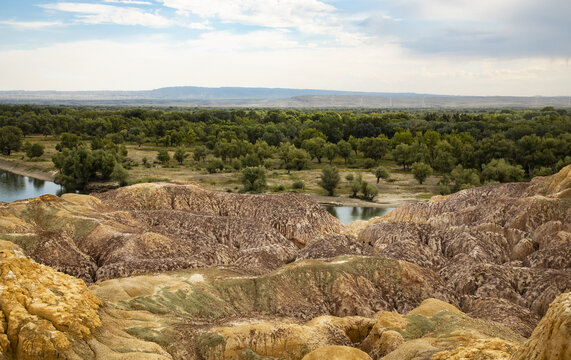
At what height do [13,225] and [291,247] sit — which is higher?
[13,225]

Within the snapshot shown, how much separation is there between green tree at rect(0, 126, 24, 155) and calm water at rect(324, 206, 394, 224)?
7965cm

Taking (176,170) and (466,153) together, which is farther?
(176,170)

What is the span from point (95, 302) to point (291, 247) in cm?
1913

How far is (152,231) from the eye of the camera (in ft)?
106

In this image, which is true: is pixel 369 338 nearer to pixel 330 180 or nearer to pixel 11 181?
pixel 330 180

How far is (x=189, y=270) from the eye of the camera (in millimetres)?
24953

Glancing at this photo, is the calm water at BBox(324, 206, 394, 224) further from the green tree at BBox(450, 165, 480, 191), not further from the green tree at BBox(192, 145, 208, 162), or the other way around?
the green tree at BBox(192, 145, 208, 162)

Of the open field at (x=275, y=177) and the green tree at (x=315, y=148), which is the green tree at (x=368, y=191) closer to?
the open field at (x=275, y=177)

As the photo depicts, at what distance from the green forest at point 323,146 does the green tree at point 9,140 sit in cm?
20

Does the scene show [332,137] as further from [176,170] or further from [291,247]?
[291,247]

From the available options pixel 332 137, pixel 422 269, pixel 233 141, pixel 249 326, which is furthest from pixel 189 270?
pixel 332 137

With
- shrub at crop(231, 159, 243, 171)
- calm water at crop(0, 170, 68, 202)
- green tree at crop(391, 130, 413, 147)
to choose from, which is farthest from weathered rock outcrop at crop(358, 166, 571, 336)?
green tree at crop(391, 130, 413, 147)

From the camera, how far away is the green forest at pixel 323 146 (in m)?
81.6

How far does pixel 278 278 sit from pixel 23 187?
72.4 metres
